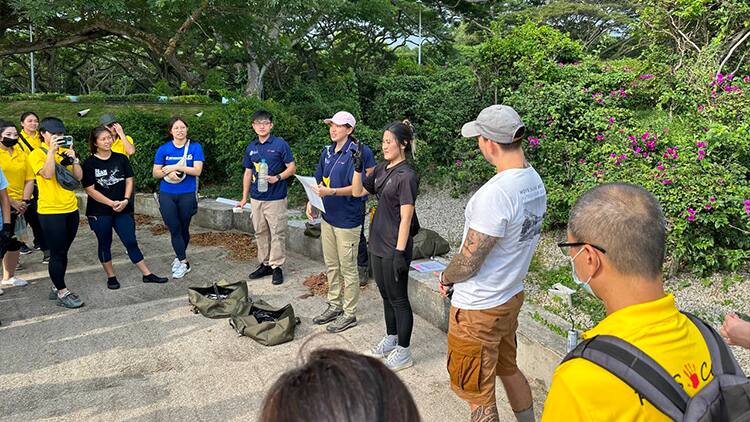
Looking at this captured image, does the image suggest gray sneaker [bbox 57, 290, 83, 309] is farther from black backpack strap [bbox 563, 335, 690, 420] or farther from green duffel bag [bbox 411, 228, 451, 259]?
black backpack strap [bbox 563, 335, 690, 420]

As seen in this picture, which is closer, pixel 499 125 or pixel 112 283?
pixel 499 125

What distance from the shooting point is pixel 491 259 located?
8.68 ft

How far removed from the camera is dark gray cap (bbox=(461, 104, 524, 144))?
254 cm

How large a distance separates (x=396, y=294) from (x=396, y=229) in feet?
1.57

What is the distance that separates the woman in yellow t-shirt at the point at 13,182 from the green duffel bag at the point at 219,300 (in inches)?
80.9

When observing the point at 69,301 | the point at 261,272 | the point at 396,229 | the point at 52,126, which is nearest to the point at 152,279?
the point at 69,301

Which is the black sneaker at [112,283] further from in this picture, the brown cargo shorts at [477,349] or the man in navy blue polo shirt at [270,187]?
the brown cargo shorts at [477,349]

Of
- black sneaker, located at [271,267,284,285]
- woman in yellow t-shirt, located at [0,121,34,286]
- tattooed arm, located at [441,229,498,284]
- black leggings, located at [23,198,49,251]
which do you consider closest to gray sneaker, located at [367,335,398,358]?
tattooed arm, located at [441,229,498,284]

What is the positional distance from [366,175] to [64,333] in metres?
2.99

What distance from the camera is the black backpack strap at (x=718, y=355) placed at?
134 cm

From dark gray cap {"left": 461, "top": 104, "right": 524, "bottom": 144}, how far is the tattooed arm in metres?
0.49

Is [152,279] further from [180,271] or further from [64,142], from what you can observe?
[64,142]

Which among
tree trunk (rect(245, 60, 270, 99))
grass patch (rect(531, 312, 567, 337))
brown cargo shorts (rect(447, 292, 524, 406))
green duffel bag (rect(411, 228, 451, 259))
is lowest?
grass patch (rect(531, 312, 567, 337))

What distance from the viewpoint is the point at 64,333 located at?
4.49 metres
